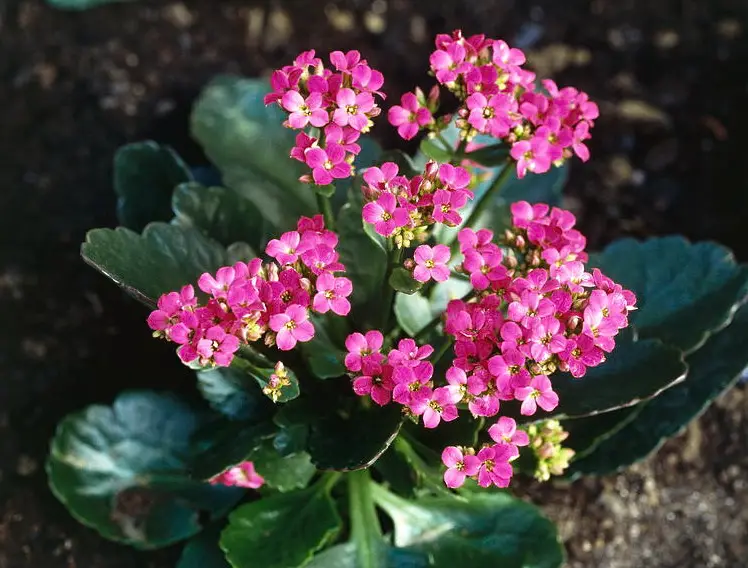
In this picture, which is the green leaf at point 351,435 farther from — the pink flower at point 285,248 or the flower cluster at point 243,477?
the pink flower at point 285,248

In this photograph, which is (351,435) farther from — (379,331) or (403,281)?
(403,281)

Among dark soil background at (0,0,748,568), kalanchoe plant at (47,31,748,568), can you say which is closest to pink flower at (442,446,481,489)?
kalanchoe plant at (47,31,748,568)

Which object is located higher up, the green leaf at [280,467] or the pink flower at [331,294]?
the pink flower at [331,294]

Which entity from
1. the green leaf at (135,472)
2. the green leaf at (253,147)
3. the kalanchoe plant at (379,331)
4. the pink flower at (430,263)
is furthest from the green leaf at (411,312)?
the green leaf at (135,472)

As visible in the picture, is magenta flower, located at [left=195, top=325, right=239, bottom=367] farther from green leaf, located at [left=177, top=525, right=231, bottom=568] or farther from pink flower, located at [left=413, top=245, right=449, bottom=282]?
green leaf, located at [left=177, top=525, right=231, bottom=568]

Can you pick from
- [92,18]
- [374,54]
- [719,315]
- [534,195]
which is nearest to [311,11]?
[374,54]
